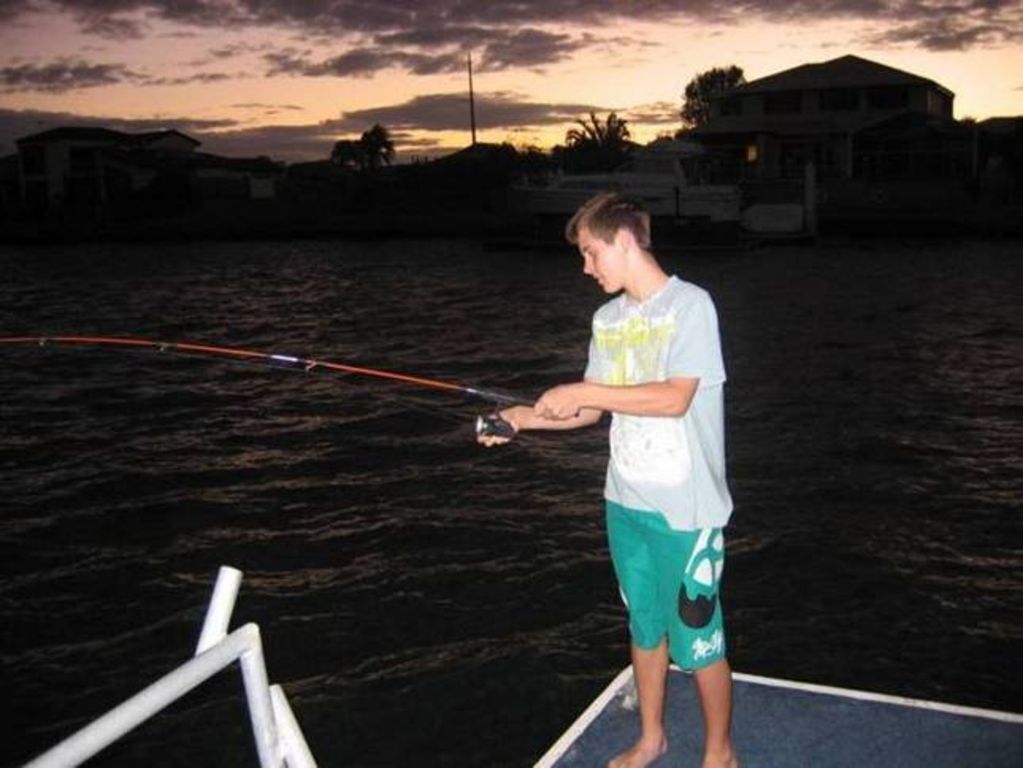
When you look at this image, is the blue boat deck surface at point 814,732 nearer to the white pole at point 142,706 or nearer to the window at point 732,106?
the white pole at point 142,706

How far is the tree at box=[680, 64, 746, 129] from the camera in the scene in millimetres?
104250

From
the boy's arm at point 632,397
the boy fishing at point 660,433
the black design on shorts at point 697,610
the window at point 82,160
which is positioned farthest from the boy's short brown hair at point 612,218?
the window at point 82,160

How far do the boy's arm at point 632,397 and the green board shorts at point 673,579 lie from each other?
427 millimetres

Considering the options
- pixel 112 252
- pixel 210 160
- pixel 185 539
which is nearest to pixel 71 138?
pixel 210 160

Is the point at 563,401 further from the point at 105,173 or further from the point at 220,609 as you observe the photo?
the point at 105,173

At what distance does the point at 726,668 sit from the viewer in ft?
11.8

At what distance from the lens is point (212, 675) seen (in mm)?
2191

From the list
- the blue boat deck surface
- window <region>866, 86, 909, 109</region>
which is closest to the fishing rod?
the blue boat deck surface

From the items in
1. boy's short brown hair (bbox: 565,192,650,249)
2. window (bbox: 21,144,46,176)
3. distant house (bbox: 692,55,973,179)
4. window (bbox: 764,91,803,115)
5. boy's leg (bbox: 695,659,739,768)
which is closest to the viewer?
boy's short brown hair (bbox: 565,192,650,249)

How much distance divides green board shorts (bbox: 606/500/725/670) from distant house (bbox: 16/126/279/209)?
76.9 meters

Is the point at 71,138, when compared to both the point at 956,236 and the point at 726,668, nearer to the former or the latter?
the point at 956,236

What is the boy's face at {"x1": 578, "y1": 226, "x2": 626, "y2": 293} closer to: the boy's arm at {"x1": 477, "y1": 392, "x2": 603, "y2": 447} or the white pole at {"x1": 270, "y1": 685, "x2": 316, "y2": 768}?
the boy's arm at {"x1": 477, "y1": 392, "x2": 603, "y2": 447}

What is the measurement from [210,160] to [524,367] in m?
70.1

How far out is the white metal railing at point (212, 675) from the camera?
1.84 meters
